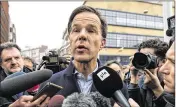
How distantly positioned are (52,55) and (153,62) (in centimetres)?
75

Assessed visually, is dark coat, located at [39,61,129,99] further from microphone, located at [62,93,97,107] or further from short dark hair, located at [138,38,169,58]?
short dark hair, located at [138,38,169,58]

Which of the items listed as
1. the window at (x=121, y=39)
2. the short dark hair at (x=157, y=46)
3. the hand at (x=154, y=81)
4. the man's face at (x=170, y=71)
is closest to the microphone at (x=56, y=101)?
the man's face at (x=170, y=71)

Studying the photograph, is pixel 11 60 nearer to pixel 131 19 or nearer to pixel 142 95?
pixel 142 95

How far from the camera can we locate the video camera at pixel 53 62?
1.70m

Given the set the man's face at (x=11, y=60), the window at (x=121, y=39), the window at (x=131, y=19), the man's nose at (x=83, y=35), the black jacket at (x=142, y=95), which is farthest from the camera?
the window at (x=131, y=19)

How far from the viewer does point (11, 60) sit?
2445mm

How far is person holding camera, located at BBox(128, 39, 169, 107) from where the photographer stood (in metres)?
1.21

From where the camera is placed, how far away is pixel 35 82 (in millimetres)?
775

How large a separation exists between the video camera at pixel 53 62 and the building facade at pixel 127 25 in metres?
16.2

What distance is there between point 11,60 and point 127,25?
58.7 feet

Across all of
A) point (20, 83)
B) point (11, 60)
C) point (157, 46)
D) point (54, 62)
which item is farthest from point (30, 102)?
point (11, 60)

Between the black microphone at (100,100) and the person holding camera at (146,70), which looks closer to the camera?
the black microphone at (100,100)

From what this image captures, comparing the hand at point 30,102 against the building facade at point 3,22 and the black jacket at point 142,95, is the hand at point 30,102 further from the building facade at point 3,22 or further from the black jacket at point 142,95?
the building facade at point 3,22

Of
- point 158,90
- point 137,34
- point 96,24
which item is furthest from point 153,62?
point 137,34
